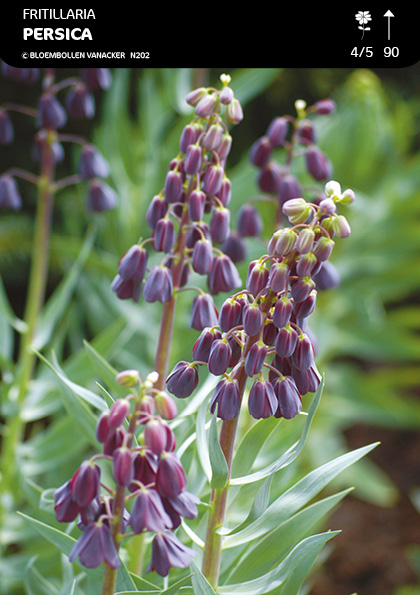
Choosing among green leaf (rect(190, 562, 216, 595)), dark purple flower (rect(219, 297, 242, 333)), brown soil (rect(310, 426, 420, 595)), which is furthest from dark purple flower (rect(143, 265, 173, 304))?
brown soil (rect(310, 426, 420, 595))

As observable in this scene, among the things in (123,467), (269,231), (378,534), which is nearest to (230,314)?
(123,467)

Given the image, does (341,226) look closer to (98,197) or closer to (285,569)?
(285,569)

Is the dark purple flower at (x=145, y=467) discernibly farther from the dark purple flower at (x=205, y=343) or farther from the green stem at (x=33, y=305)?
the green stem at (x=33, y=305)

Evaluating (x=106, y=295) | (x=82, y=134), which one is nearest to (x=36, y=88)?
(x=82, y=134)

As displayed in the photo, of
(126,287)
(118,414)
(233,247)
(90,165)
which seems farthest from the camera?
(90,165)

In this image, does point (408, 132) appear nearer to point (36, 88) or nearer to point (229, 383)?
point (36, 88)

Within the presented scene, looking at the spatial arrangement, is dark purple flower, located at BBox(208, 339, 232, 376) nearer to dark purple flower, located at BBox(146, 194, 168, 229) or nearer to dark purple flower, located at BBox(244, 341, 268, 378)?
dark purple flower, located at BBox(244, 341, 268, 378)

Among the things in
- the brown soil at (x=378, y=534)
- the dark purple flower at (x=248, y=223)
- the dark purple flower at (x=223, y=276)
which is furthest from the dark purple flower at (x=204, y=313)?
the brown soil at (x=378, y=534)
